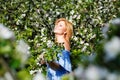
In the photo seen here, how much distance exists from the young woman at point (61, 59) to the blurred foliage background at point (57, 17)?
1400 mm

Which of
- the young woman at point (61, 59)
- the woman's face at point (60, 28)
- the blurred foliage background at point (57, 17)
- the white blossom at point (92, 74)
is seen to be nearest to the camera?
the white blossom at point (92, 74)

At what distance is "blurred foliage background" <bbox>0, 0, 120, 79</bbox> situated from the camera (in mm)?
7898

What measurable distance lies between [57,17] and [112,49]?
742 cm

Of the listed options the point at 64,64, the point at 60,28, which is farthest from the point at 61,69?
the point at 60,28

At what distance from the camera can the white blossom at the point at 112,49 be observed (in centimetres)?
146

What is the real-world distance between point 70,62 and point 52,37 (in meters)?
2.14

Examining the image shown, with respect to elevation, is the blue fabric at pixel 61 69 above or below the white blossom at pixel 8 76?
above

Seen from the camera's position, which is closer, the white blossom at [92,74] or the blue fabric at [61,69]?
the white blossom at [92,74]

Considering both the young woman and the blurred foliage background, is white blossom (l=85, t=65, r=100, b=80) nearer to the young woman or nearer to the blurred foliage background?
the young woman

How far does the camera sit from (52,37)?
777 cm

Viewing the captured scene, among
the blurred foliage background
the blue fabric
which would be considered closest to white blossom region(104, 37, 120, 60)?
the blue fabric

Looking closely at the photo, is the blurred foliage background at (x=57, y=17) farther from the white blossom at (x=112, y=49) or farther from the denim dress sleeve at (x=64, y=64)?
the white blossom at (x=112, y=49)

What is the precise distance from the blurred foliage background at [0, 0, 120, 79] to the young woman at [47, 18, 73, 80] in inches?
55.1

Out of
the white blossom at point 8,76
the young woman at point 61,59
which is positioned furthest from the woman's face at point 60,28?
the white blossom at point 8,76
